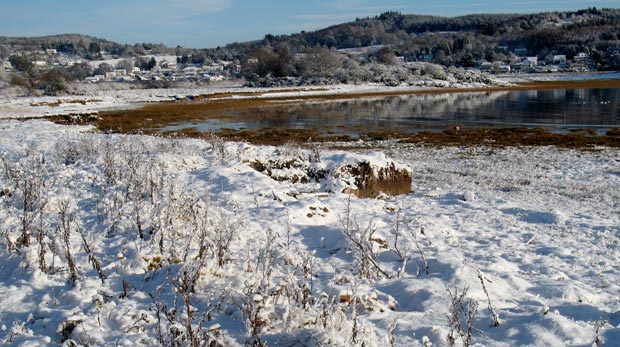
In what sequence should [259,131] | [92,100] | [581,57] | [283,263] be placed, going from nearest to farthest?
1. [283,263]
2. [259,131]
3. [92,100]
4. [581,57]

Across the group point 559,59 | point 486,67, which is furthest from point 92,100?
point 559,59

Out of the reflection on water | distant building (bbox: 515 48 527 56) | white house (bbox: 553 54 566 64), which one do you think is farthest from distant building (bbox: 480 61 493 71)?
the reflection on water

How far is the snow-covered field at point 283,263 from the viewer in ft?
13.7

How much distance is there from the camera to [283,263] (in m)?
5.73

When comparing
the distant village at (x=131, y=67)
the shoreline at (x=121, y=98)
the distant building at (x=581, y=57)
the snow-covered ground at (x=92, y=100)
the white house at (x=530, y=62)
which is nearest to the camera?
the snow-covered ground at (x=92, y=100)

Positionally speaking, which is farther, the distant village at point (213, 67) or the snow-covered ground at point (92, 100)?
the distant village at point (213, 67)

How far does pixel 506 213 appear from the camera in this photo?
9.10 metres

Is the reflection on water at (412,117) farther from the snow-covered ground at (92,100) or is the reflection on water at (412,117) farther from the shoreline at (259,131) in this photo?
the snow-covered ground at (92,100)

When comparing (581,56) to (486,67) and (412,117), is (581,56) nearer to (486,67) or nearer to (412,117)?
(486,67)

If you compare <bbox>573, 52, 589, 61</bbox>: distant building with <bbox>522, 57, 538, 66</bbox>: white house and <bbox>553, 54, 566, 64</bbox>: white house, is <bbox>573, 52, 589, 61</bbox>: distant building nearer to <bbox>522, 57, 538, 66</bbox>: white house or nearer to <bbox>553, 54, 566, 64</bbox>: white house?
<bbox>553, 54, 566, 64</bbox>: white house

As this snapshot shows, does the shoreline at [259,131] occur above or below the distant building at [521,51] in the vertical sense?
below

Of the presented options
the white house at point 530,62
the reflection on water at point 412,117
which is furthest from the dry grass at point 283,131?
the white house at point 530,62

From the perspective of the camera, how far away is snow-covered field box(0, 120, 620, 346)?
4.17 metres

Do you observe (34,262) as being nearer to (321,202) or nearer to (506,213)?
(321,202)
